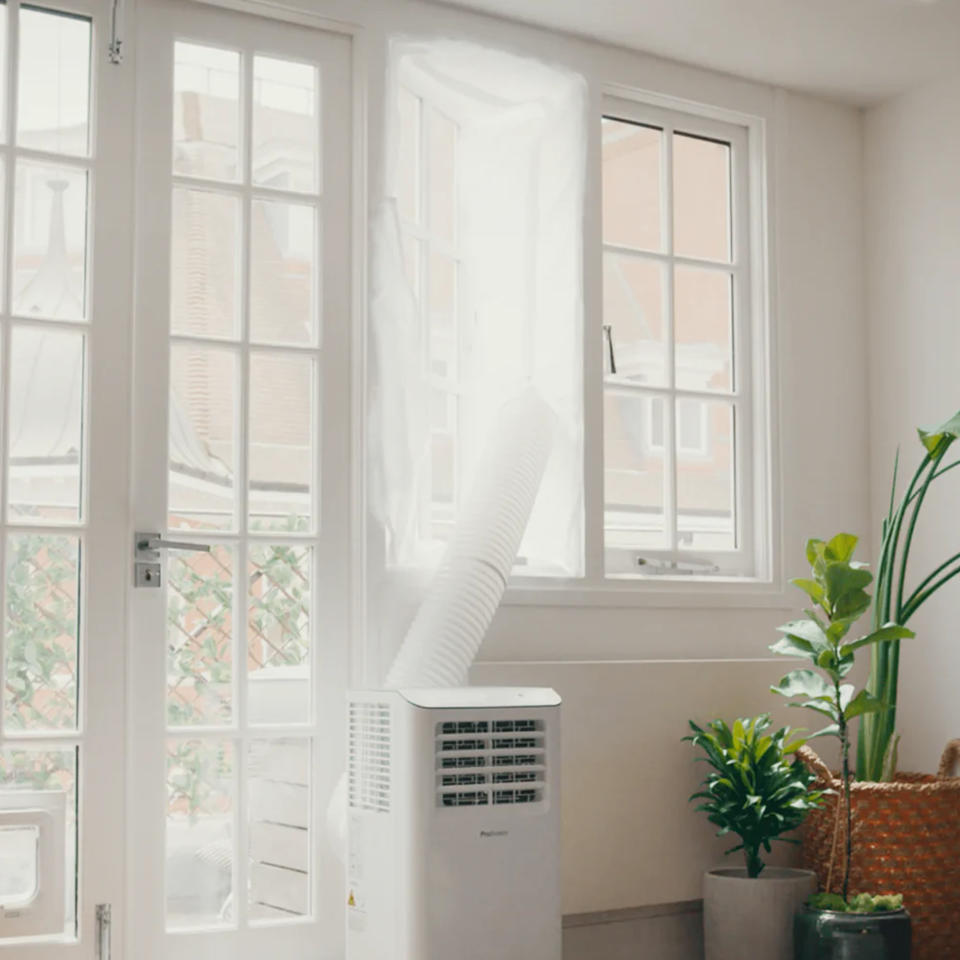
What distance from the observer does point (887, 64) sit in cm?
367

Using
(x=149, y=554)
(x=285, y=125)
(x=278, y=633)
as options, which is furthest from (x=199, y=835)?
(x=285, y=125)

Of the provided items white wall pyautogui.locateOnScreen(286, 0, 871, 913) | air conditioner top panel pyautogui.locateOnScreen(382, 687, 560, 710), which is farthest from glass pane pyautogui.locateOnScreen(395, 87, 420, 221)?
air conditioner top panel pyautogui.locateOnScreen(382, 687, 560, 710)

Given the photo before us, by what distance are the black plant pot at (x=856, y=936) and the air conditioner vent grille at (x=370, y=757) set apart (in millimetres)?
1093

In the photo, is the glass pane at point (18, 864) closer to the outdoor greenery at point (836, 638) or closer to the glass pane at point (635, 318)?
the outdoor greenery at point (836, 638)

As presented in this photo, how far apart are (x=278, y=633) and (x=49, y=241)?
993 mm

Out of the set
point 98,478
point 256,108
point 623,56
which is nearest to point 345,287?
point 256,108

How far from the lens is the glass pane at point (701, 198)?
3752mm

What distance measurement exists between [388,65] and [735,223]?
1.17 m

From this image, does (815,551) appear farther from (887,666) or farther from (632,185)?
(632,185)

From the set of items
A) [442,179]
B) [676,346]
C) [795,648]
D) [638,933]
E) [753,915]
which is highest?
[442,179]

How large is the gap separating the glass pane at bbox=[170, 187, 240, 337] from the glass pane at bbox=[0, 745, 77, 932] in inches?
37.9

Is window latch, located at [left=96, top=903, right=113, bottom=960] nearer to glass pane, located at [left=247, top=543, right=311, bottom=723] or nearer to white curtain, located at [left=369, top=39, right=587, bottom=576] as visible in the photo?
glass pane, located at [left=247, top=543, right=311, bottom=723]

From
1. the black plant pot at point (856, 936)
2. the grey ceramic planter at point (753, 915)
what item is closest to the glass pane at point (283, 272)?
the grey ceramic planter at point (753, 915)

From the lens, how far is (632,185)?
3674 millimetres
